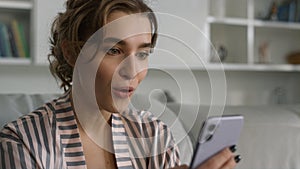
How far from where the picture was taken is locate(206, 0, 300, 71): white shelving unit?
2898mm

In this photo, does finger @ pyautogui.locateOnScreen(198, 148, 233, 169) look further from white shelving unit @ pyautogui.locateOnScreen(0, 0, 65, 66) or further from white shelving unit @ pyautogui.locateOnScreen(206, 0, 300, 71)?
white shelving unit @ pyautogui.locateOnScreen(206, 0, 300, 71)

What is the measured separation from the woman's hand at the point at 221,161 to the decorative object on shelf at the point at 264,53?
7.77ft

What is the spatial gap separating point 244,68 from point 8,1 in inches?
58.1

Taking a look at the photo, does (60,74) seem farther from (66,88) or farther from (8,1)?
(8,1)

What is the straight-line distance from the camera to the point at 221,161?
0.83 meters

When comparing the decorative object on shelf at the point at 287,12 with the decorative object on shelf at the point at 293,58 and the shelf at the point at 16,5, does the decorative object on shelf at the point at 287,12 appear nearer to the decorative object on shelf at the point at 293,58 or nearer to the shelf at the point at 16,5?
the decorative object on shelf at the point at 293,58

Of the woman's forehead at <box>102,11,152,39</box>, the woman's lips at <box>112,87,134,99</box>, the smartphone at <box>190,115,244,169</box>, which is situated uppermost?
the woman's forehead at <box>102,11,152,39</box>

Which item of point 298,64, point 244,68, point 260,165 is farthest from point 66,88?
point 298,64

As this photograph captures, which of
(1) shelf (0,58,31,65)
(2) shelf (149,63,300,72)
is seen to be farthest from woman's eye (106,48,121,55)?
(2) shelf (149,63,300,72)

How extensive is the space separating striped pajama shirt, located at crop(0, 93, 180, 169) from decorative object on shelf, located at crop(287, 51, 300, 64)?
220 cm

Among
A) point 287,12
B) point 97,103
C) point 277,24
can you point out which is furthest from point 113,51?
point 287,12

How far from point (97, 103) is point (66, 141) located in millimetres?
109

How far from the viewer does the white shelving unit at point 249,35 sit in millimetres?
2898

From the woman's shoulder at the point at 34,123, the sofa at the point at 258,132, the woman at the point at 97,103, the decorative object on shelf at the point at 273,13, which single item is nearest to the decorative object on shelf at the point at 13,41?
the sofa at the point at 258,132
